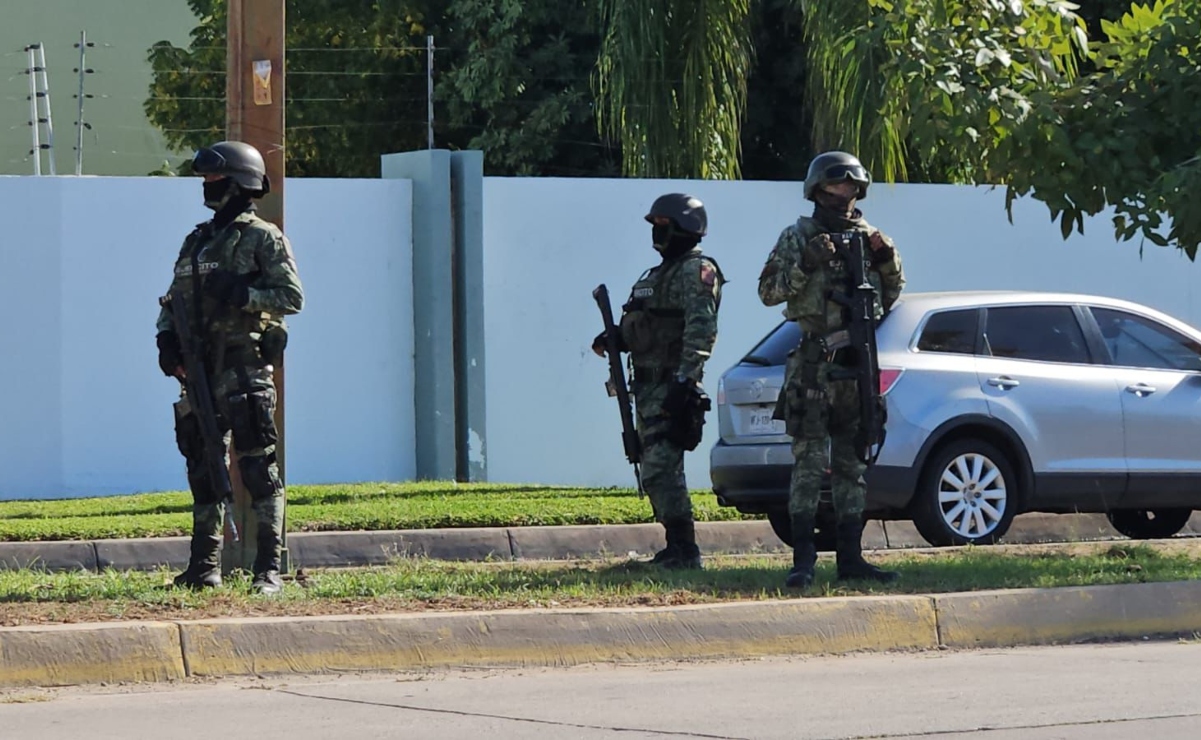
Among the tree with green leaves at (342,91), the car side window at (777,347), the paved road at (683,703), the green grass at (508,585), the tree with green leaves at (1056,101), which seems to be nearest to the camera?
the paved road at (683,703)

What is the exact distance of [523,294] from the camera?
15219 millimetres

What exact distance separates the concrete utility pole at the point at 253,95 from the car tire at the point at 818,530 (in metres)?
3.22

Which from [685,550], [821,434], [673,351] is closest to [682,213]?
[673,351]

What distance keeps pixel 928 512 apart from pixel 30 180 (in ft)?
24.5

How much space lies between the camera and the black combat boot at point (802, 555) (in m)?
7.88

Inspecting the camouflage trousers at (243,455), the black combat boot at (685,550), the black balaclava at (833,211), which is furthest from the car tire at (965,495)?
the camouflage trousers at (243,455)

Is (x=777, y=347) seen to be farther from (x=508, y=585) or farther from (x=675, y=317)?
(x=508, y=585)

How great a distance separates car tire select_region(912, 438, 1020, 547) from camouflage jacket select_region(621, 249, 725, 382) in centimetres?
242

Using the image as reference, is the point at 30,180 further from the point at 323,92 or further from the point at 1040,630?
the point at 323,92

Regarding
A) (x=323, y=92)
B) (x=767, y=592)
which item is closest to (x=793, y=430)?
(x=767, y=592)

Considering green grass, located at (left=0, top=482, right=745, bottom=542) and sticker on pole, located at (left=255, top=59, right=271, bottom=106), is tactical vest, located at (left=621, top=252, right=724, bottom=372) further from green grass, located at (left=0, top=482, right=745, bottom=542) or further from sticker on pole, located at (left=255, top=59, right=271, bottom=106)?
green grass, located at (left=0, top=482, right=745, bottom=542)

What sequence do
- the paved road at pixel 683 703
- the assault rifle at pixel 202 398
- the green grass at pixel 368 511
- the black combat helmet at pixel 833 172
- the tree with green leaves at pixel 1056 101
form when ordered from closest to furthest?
1. the paved road at pixel 683 703
2. the assault rifle at pixel 202 398
3. the black combat helmet at pixel 833 172
4. the tree with green leaves at pixel 1056 101
5. the green grass at pixel 368 511

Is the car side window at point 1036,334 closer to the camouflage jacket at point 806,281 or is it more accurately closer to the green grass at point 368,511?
the green grass at point 368,511

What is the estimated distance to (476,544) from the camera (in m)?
10.9
